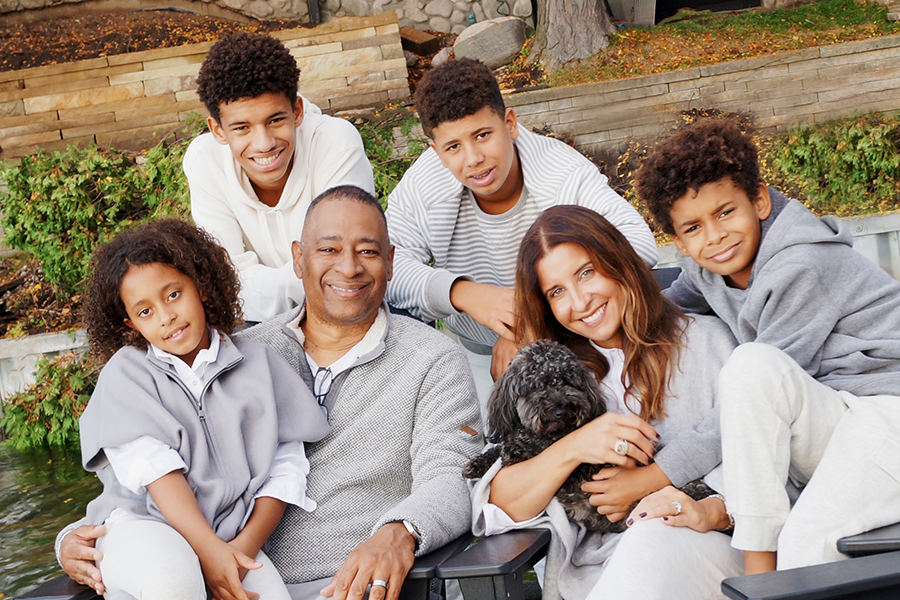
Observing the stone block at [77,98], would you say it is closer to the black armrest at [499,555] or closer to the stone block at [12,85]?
the stone block at [12,85]

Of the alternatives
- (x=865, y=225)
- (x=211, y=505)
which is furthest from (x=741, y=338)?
(x=865, y=225)

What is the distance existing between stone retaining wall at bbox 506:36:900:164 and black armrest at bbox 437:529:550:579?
691 cm

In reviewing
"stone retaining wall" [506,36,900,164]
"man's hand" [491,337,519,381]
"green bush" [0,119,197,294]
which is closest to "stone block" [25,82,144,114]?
"green bush" [0,119,197,294]

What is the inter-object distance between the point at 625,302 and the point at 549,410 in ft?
1.31

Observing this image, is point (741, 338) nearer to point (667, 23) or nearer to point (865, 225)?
point (865, 225)

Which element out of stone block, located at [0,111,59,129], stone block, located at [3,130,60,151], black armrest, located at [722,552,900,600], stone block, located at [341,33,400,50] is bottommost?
black armrest, located at [722,552,900,600]

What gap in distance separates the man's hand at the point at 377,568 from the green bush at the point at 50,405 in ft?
17.3

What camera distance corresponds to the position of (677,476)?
2.20 meters

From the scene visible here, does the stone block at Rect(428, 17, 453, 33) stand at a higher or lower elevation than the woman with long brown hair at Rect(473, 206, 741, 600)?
higher

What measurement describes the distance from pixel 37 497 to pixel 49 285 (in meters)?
2.90

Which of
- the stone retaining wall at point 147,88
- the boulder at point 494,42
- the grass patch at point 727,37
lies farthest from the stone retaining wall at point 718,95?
the stone retaining wall at point 147,88

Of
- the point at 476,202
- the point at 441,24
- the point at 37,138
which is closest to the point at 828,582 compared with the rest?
the point at 476,202

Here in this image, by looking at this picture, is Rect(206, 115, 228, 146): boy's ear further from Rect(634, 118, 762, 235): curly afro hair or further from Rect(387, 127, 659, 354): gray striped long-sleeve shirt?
Rect(634, 118, 762, 235): curly afro hair

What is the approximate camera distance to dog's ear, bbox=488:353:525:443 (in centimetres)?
233
